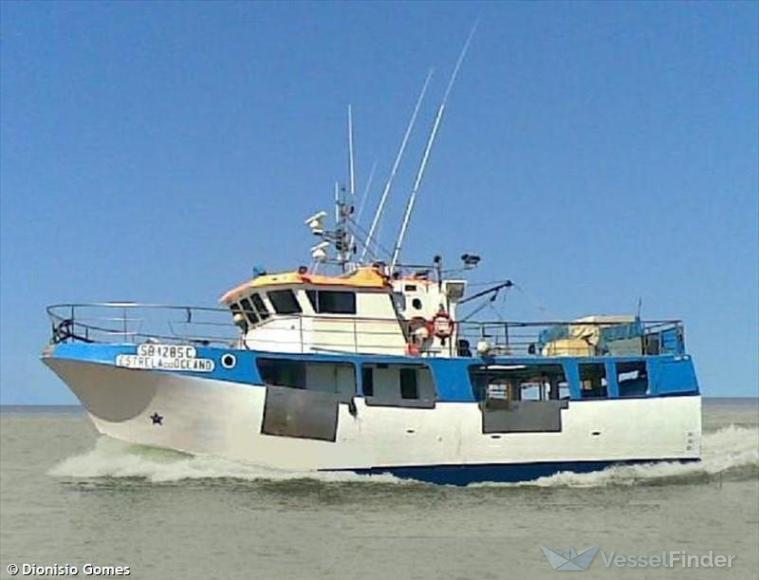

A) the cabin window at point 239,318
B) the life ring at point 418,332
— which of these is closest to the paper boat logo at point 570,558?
the life ring at point 418,332

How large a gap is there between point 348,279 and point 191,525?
24.7 feet

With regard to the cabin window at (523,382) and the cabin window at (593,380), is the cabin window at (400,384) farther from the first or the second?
the cabin window at (593,380)

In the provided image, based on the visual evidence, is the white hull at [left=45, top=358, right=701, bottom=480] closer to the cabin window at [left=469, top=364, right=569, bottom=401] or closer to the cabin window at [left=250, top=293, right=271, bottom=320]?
the cabin window at [left=469, top=364, right=569, bottom=401]

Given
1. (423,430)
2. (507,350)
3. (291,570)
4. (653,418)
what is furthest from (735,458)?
(291,570)

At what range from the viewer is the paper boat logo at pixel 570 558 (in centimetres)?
1356

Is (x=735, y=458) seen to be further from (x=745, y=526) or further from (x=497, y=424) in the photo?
(x=745, y=526)

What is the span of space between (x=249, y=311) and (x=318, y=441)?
11.7 ft

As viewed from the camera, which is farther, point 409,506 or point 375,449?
point 375,449

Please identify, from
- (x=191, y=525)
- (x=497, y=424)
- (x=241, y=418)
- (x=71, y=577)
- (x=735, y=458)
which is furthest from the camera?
(x=735, y=458)

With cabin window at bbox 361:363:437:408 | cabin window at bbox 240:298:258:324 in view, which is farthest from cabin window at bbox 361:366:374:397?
cabin window at bbox 240:298:258:324

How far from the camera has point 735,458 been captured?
27.5 meters

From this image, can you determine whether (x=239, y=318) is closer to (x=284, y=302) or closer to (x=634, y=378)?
(x=284, y=302)

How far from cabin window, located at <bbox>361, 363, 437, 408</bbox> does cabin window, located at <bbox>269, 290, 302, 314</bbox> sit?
1920 mm

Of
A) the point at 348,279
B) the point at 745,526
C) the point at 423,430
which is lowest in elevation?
the point at 745,526
